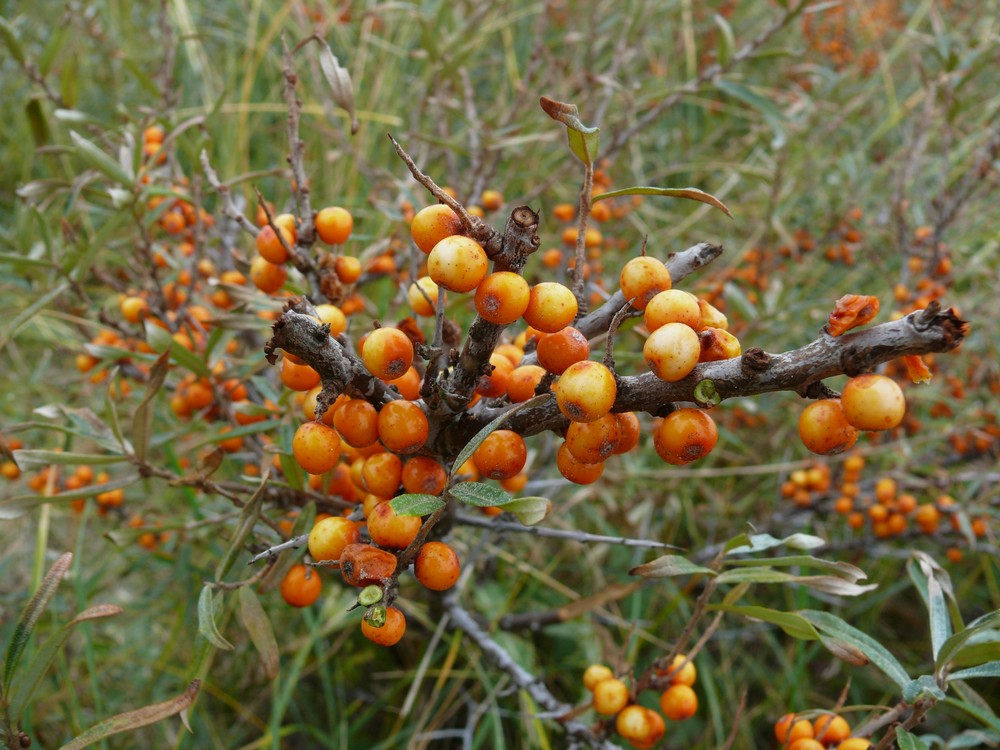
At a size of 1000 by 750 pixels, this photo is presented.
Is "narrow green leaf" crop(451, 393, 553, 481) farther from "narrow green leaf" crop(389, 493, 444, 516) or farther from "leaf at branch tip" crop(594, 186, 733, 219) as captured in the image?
"leaf at branch tip" crop(594, 186, 733, 219)

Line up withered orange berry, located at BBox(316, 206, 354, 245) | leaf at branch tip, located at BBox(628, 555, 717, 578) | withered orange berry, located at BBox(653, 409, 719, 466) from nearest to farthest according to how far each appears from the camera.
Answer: withered orange berry, located at BBox(653, 409, 719, 466)
leaf at branch tip, located at BBox(628, 555, 717, 578)
withered orange berry, located at BBox(316, 206, 354, 245)

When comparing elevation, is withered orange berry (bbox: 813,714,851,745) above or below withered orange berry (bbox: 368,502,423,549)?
below

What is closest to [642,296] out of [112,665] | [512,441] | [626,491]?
[512,441]

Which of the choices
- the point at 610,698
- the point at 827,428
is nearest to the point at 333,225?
the point at 827,428

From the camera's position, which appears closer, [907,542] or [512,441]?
[512,441]

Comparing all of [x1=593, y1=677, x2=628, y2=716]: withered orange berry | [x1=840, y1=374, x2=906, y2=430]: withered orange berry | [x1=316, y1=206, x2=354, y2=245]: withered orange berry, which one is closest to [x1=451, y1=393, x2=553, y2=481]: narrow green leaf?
[x1=840, y1=374, x2=906, y2=430]: withered orange berry

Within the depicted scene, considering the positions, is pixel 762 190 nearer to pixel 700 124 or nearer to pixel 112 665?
pixel 700 124
